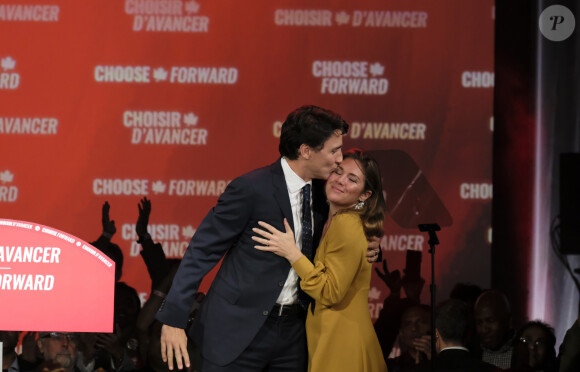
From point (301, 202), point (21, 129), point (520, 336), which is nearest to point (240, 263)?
point (301, 202)

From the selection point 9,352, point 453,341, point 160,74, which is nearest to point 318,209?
point 453,341

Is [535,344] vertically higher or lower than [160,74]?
lower

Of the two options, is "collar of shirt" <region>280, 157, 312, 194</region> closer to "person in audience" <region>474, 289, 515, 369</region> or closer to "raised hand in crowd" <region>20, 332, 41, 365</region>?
"person in audience" <region>474, 289, 515, 369</region>

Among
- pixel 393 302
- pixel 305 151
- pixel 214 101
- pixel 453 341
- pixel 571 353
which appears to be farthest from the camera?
pixel 214 101

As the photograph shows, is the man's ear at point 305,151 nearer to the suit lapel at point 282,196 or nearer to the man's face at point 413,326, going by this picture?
Result: the suit lapel at point 282,196

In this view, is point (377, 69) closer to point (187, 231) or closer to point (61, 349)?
point (187, 231)

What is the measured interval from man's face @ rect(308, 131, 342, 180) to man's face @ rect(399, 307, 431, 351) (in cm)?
204

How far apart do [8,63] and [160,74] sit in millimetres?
1093

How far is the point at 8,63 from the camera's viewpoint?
587 centimetres

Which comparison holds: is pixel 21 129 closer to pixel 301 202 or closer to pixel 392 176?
pixel 392 176

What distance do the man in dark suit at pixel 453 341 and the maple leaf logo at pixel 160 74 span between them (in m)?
2.72

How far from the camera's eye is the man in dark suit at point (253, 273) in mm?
3193

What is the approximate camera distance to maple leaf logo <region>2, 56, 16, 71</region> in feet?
19.2

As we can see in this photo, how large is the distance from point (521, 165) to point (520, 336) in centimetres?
150
